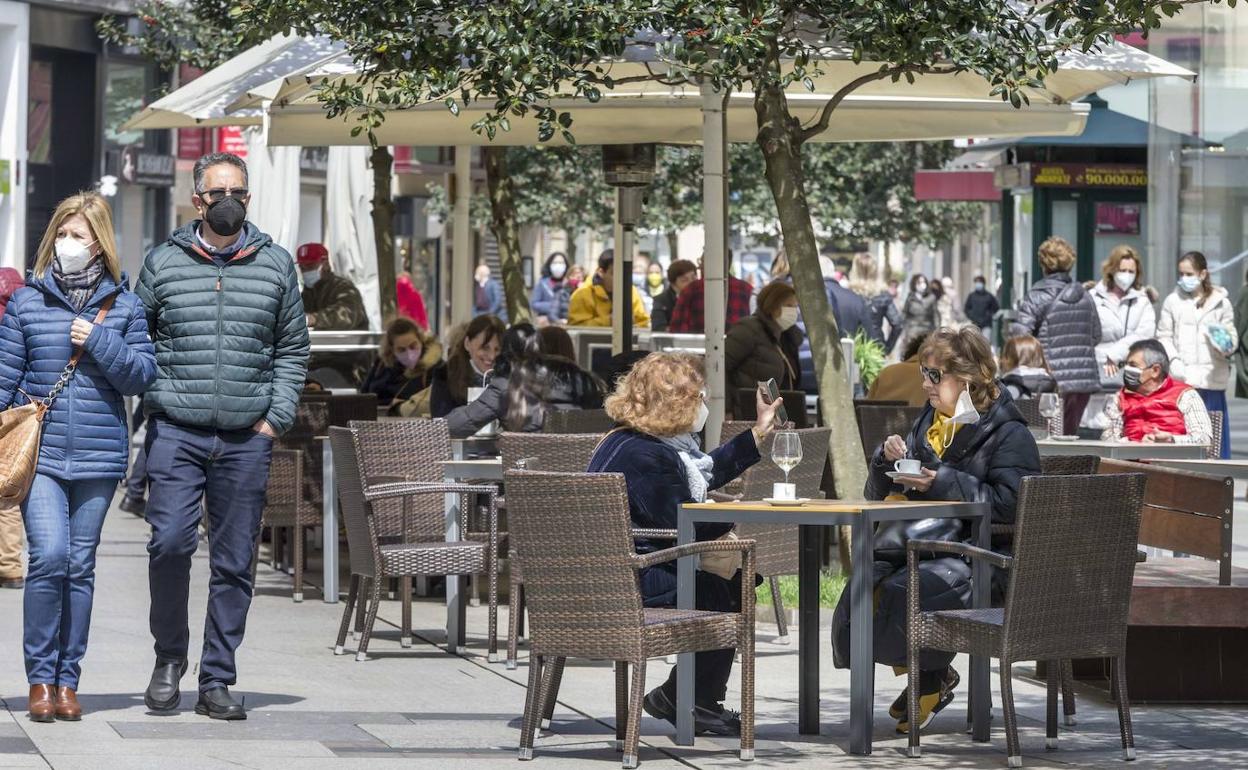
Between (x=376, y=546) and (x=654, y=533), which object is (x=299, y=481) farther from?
(x=654, y=533)

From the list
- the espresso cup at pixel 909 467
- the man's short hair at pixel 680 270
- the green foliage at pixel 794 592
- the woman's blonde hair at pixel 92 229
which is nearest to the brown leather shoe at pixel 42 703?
the woman's blonde hair at pixel 92 229

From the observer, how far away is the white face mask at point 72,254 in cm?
799

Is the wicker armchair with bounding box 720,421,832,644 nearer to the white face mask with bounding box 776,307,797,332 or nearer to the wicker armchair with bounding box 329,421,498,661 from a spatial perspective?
the wicker armchair with bounding box 329,421,498,661

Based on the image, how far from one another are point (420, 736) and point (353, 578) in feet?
8.01

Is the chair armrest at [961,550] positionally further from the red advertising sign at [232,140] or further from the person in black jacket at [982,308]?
the person in black jacket at [982,308]

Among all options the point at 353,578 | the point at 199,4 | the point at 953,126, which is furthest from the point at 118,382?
the point at 199,4

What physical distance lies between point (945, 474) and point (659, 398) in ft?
3.30

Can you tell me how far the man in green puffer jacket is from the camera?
26.7ft

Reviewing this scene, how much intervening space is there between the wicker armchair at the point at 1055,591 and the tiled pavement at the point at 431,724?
1.17 ft

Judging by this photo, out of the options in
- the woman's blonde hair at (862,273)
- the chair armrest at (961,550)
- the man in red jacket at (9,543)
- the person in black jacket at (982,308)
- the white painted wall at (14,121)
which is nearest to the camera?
the chair armrest at (961,550)

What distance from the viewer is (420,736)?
7.97 meters

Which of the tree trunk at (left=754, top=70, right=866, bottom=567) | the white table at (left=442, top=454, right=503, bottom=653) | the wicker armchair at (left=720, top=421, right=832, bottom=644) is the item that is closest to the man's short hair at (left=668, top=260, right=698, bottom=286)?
the tree trunk at (left=754, top=70, right=866, bottom=567)

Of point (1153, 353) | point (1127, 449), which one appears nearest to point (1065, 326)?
point (1153, 353)

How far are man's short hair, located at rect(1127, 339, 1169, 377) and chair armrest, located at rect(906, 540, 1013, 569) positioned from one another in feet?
16.4
